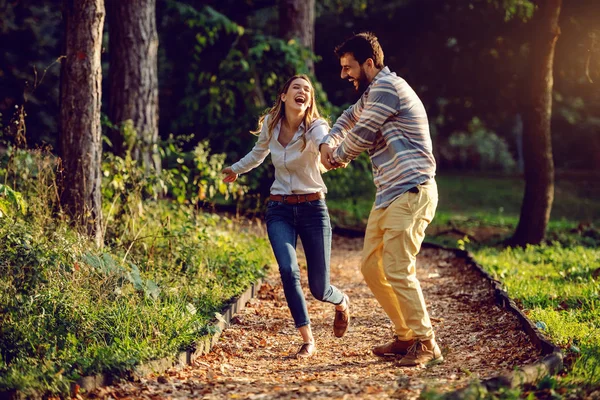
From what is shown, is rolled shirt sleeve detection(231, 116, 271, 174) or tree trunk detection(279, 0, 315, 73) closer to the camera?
rolled shirt sleeve detection(231, 116, 271, 174)

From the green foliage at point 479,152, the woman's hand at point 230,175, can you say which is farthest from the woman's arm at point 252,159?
the green foliage at point 479,152

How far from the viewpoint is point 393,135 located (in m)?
5.38

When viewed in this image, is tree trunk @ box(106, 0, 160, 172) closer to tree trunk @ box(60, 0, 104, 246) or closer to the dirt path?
tree trunk @ box(60, 0, 104, 246)

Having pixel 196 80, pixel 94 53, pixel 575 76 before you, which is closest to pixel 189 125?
pixel 196 80

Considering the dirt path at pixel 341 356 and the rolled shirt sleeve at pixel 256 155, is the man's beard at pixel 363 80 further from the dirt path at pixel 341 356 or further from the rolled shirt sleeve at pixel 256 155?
the dirt path at pixel 341 356

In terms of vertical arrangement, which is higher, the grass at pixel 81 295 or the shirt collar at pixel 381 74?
the shirt collar at pixel 381 74

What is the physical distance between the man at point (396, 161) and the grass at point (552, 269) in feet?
3.44

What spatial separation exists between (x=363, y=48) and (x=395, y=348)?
2.23 m

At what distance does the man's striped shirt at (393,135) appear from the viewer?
5.30 meters

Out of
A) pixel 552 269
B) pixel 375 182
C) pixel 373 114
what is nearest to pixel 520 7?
pixel 552 269

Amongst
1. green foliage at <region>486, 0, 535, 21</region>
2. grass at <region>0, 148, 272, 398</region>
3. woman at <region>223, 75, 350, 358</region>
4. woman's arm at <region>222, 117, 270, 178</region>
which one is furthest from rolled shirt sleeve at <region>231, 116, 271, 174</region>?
green foliage at <region>486, 0, 535, 21</region>

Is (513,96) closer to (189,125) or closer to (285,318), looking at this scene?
(189,125)

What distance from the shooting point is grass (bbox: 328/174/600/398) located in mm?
4883

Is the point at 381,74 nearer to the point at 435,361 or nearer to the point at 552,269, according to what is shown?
the point at 435,361
